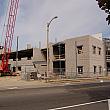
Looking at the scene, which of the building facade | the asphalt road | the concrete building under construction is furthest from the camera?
the concrete building under construction

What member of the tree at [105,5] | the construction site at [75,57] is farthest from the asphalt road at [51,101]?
the construction site at [75,57]

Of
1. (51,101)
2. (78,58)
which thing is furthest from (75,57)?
(51,101)

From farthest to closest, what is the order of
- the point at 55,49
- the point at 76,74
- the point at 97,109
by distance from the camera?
the point at 55,49 < the point at 76,74 < the point at 97,109

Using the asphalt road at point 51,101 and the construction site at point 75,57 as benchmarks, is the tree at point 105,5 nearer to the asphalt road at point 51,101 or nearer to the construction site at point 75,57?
the asphalt road at point 51,101

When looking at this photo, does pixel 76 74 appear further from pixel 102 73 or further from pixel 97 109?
pixel 97 109

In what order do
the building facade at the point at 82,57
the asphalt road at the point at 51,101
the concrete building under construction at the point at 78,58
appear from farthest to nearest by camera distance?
1. the concrete building under construction at the point at 78,58
2. the building facade at the point at 82,57
3. the asphalt road at the point at 51,101

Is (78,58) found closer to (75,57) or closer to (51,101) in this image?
(75,57)

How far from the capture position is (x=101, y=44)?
7125 centimetres

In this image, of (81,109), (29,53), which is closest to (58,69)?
(29,53)

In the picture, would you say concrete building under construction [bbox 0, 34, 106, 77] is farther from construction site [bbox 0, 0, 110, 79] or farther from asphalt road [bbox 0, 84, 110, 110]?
asphalt road [bbox 0, 84, 110, 110]

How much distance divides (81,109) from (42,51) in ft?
221

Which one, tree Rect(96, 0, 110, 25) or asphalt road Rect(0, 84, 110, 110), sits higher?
tree Rect(96, 0, 110, 25)

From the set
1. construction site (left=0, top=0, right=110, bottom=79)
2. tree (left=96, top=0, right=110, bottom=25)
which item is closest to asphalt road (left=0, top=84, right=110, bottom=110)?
tree (left=96, top=0, right=110, bottom=25)

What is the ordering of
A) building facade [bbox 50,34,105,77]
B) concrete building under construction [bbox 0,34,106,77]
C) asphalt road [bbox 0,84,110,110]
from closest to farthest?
asphalt road [bbox 0,84,110,110]
building facade [bbox 50,34,105,77]
concrete building under construction [bbox 0,34,106,77]
